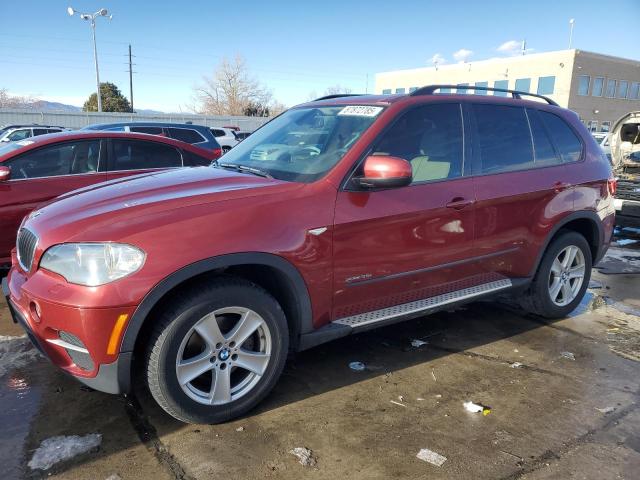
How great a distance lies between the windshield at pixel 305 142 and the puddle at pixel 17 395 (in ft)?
6.49

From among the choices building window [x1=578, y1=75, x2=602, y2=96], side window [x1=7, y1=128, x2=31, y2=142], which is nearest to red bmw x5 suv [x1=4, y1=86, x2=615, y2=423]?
side window [x1=7, y1=128, x2=31, y2=142]

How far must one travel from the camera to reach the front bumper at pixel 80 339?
2.42m

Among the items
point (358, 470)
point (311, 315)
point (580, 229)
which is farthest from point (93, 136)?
point (580, 229)

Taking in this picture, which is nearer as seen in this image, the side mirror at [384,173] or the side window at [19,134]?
the side mirror at [384,173]

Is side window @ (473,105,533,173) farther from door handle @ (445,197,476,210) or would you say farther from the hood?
the hood

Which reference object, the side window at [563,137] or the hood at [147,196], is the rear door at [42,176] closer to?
the hood at [147,196]

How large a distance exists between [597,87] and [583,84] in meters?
2.12

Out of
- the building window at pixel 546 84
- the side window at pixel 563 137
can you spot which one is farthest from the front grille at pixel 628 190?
the building window at pixel 546 84

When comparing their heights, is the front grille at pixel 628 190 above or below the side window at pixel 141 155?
below

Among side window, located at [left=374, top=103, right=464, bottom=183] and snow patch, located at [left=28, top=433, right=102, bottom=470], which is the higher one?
side window, located at [left=374, top=103, right=464, bottom=183]

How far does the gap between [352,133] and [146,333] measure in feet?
5.93

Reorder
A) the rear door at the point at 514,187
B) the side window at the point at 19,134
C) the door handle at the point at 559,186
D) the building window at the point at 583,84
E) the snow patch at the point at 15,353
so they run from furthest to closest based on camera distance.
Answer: the building window at the point at 583,84 → the side window at the point at 19,134 → the door handle at the point at 559,186 → the rear door at the point at 514,187 → the snow patch at the point at 15,353

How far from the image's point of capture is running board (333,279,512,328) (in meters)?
3.21

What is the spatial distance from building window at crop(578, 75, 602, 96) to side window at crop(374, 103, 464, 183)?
46.3 metres
